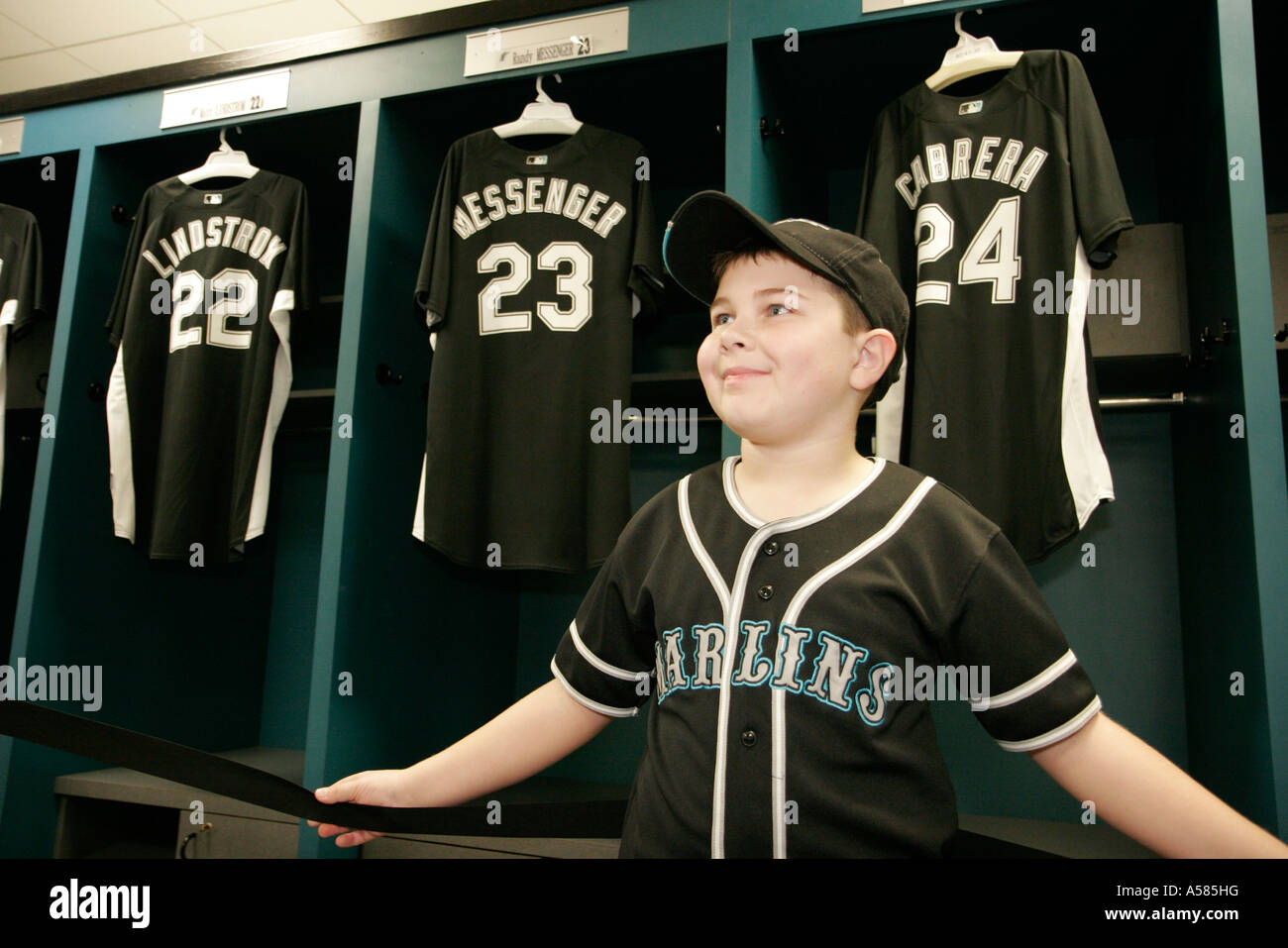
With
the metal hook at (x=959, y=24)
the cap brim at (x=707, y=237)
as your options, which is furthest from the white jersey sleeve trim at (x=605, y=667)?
the metal hook at (x=959, y=24)

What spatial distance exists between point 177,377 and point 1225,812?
2071mm

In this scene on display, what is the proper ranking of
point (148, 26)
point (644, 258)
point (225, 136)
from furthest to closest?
point (148, 26) → point (225, 136) → point (644, 258)

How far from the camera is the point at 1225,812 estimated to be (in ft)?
2.39

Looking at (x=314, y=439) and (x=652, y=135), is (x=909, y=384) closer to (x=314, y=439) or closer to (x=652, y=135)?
(x=652, y=135)

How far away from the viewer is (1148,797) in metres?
0.76

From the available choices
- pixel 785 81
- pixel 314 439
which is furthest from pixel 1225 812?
pixel 314 439

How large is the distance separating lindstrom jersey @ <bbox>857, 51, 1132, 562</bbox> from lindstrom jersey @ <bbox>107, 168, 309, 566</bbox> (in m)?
1.38

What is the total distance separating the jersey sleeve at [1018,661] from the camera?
0.80m

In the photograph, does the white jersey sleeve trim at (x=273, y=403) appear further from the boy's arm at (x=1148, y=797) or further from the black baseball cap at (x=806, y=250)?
the boy's arm at (x=1148, y=797)

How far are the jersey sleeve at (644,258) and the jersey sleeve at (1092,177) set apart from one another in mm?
764

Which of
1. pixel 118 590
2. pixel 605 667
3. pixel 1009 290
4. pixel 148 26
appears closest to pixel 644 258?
pixel 1009 290

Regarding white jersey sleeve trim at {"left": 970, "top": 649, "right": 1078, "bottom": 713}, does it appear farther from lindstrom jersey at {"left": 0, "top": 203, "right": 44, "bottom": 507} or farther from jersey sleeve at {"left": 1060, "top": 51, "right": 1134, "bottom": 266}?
lindstrom jersey at {"left": 0, "top": 203, "right": 44, "bottom": 507}

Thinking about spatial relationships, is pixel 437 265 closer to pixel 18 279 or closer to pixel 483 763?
pixel 483 763

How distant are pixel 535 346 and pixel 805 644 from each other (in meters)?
0.98
